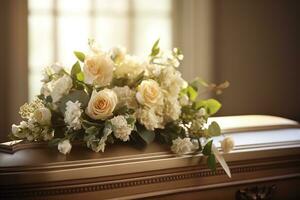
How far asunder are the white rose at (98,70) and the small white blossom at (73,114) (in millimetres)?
77

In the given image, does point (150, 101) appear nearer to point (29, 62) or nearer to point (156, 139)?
point (156, 139)

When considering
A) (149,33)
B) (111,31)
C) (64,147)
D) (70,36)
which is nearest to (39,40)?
(70,36)

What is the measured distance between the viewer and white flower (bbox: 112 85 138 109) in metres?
1.30

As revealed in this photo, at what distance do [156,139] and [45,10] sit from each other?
126cm

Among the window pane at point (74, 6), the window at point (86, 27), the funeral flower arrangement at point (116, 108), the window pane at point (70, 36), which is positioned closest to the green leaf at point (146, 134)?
the funeral flower arrangement at point (116, 108)

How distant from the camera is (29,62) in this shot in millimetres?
2357

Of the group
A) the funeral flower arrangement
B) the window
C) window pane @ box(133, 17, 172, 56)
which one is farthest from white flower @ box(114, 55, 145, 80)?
window pane @ box(133, 17, 172, 56)

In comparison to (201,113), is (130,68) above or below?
above

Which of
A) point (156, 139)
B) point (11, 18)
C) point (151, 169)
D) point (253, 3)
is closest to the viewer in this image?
point (151, 169)

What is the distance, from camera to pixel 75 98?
1259 mm

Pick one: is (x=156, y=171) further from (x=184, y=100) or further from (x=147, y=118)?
(x=184, y=100)

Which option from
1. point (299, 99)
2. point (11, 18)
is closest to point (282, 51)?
point (299, 99)

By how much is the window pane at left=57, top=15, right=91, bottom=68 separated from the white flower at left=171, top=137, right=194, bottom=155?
1219 mm

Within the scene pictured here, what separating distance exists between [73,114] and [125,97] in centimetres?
16
